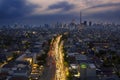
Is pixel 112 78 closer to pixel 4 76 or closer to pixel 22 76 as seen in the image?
pixel 22 76

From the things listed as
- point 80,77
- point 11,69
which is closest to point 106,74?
point 80,77

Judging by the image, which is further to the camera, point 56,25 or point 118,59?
point 56,25

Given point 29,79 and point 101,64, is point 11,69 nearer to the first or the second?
point 29,79

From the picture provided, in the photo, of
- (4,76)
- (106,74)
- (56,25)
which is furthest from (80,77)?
(56,25)

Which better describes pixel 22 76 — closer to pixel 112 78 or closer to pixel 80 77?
pixel 80 77

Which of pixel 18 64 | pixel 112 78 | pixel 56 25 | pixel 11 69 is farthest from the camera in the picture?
pixel 56 25

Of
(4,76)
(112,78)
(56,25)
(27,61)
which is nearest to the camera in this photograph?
(112,78)

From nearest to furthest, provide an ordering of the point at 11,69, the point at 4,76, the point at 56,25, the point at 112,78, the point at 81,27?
1. the point at 112,78
2. the point at 4,76
3. the point at 11,69
4. the point at 81,27
5. the point at 56,25

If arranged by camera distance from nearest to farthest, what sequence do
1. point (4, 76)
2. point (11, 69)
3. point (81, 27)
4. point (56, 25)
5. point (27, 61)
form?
point (4, 76), point (11, 69), point (27, 61), point (81, 27), point (56, 25)

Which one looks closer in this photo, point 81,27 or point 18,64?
point 18,64
